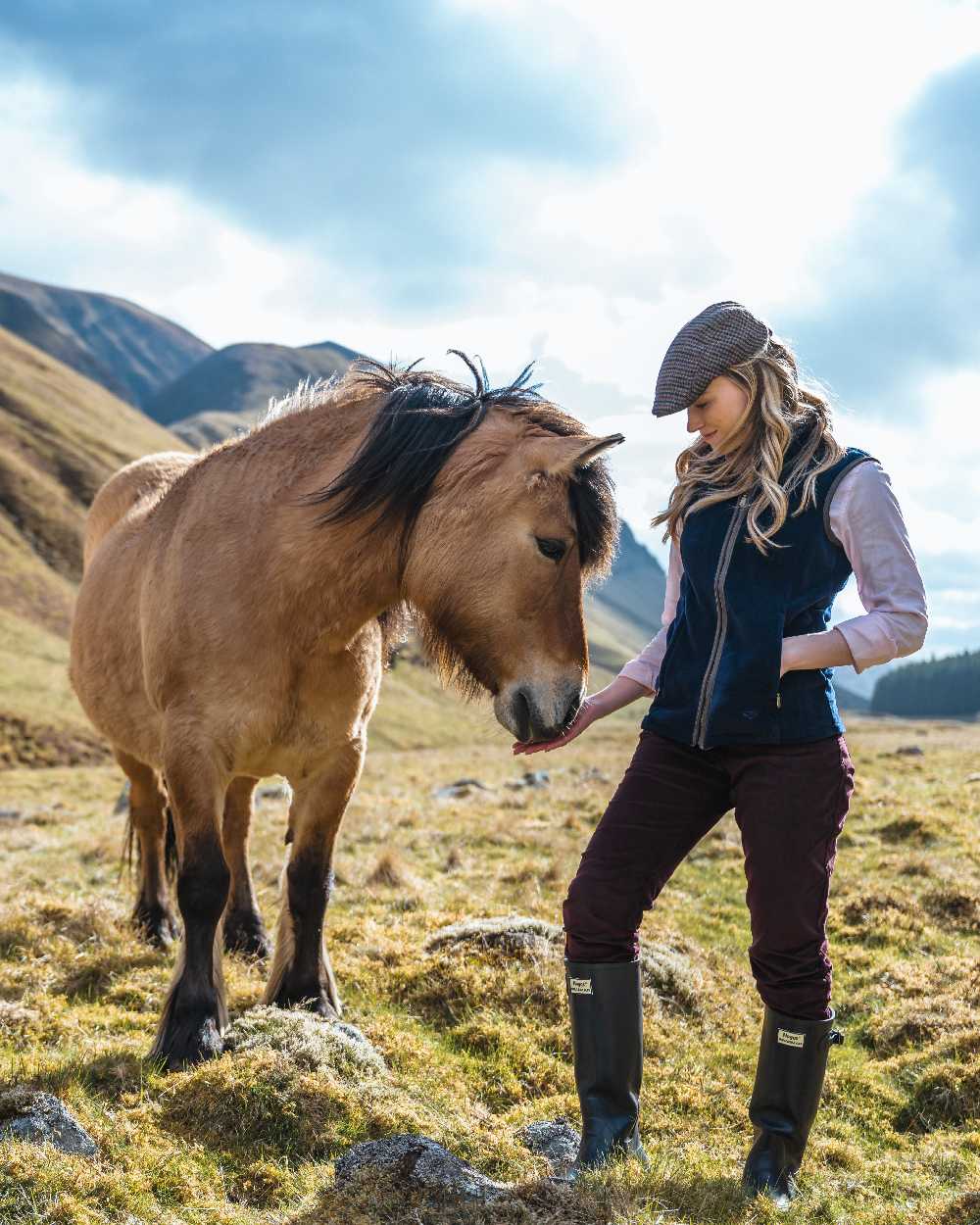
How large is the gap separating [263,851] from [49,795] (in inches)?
590

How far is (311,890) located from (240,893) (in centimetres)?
150

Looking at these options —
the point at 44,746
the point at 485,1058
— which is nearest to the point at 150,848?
the point at 485,1058

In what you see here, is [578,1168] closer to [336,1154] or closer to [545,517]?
[336,1154]

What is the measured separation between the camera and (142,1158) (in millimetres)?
3549

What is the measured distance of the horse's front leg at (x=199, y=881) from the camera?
15.9 ft

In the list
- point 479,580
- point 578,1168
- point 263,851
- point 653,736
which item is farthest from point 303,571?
point 263,851

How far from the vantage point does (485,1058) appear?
4910 millimetres

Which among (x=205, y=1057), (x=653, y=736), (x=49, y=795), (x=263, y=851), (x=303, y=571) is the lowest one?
(x=49, y=795)

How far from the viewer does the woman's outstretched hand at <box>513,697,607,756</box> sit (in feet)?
13.4

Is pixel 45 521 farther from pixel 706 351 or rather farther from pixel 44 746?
pixel 706 351

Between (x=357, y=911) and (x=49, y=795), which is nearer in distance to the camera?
(x=357, y=911)

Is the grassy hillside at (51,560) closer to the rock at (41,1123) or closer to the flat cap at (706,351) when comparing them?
the rock at (41,1123)

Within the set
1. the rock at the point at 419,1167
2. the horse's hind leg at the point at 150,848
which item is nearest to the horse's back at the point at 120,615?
the horse's hind leg at the point at 150,848

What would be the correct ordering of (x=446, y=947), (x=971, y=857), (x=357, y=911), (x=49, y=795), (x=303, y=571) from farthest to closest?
(x=49, y=795)
(x=971, y=857)
(x=357, y=911)
(x=446, y=947)
(x=303, y=571)
